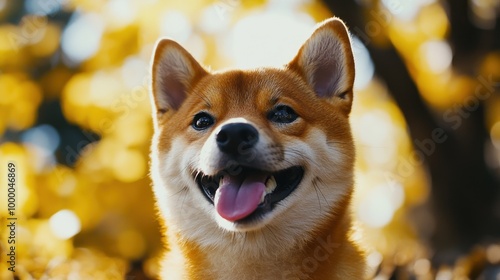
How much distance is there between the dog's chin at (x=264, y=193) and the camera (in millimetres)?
3729

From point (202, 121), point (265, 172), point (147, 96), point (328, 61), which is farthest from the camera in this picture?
point (147, 96)

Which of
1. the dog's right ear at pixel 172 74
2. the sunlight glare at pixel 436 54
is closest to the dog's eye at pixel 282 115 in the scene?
the dog's right ear at pixel 172 74

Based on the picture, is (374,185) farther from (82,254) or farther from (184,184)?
(184,184)

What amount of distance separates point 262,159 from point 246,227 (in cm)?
40

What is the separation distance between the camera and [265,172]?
3863 mm

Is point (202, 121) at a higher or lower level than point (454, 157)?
higher

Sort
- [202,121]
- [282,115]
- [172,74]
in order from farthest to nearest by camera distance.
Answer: [172,74] → [202,121] → [282,115]

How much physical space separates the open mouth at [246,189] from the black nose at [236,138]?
0.18 meters

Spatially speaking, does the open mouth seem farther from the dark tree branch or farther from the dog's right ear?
the dark tree branch

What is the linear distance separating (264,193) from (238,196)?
158 millimetres

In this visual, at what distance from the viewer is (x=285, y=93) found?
4285 millimetres

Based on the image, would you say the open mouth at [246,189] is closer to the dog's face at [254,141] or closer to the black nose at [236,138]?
the dog's face at [254,141]

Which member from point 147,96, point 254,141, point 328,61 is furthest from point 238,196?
point 147,96

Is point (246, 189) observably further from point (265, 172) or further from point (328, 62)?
point (328, 62)
